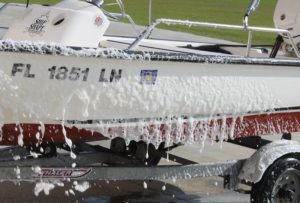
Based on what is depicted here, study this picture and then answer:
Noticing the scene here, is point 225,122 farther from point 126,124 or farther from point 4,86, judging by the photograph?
point 4,86

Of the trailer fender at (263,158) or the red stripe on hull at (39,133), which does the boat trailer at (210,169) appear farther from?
the red stripe on hull at (39,133)

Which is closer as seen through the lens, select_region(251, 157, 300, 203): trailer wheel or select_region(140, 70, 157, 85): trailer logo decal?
select_region(140, 70, 157, 85): trailer logo decal

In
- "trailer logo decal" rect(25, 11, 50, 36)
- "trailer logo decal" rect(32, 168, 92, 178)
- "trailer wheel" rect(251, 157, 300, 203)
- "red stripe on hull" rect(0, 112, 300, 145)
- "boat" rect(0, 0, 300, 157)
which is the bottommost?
"trailer wheel" rect(251, 157, 300, 203)

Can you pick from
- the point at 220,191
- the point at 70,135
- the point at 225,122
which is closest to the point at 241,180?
the point at 225,122

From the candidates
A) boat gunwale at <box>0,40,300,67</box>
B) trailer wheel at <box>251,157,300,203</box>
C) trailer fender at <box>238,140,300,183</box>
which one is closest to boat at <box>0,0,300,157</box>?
boat gunwale at <box>0,40,300,67</box>

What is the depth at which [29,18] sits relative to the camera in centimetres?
550

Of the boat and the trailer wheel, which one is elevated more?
the boat

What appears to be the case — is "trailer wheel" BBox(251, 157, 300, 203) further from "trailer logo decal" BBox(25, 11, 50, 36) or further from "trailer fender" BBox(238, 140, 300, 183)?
"trailer logo decal" BBox(25, 11, 50, 36)

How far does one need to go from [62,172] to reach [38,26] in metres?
1.13

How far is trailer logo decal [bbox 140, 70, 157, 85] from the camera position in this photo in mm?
4922

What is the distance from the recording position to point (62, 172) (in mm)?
4945

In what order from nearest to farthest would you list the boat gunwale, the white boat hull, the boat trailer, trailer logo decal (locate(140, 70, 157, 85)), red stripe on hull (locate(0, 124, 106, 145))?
1. the boat gunwale
2. the white boat hull
3. red stripe on hull (locate(0, 124, 106, 145))
4. trailer logo decal (locate(140, 70, 157, 85))
5. the boat trailer

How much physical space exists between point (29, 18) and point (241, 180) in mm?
1961

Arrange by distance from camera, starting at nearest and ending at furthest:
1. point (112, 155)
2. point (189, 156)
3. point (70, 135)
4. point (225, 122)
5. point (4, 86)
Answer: point (4, 86), point (70, 135), point (225, 122), point (112, 155), point (189, 156)
